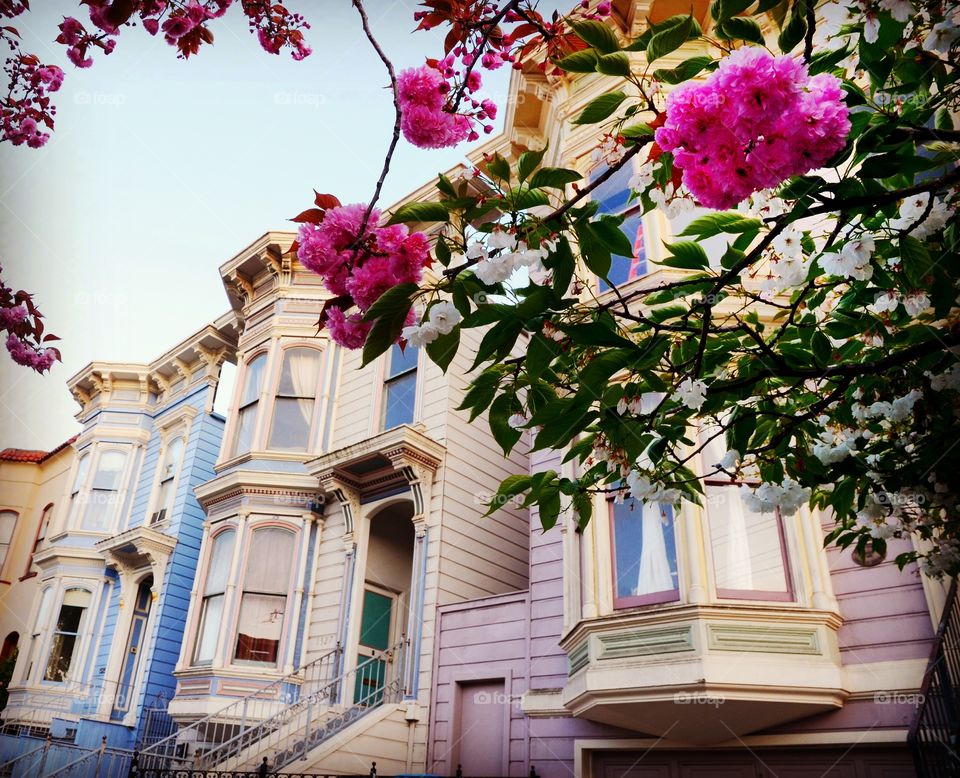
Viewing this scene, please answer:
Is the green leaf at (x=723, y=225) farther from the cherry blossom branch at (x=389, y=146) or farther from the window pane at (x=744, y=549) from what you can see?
the window pane at (x=744, y=549)


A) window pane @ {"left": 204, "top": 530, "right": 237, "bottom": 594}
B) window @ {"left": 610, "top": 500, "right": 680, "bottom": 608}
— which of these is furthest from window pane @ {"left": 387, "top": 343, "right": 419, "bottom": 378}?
window @ {"left": 610, "top": 500, "right": 680, "bottom": 608}

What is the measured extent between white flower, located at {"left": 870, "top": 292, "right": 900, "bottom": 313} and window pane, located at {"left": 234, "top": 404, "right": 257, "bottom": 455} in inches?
443

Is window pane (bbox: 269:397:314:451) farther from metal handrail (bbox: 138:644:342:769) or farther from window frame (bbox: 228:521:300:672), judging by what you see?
metal handrail (bbox: 138:644:342:769)

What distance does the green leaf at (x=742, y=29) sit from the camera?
1939 millimetres

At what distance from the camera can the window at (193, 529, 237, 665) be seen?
434 inches

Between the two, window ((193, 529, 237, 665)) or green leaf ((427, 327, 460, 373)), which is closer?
green leaf ((427, 327, 460, 373))

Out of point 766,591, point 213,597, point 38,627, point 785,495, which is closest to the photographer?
point 785,495

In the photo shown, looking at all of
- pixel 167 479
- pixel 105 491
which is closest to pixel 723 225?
pixel 167 479

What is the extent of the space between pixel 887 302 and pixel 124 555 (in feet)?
50.1

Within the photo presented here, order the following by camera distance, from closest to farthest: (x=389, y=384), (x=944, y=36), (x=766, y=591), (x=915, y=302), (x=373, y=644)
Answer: (x=944, y=36)
(x=915, y=302)
(x=766, y=591)
(x=373, y=644)
(x=389, y=384)

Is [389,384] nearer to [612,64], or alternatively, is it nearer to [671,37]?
[612,64]

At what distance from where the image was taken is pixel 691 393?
2.59 meters

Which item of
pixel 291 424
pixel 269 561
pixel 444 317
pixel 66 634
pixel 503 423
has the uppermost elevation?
pixel 291 424

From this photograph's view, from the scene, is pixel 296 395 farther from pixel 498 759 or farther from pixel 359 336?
pixel 359 336
